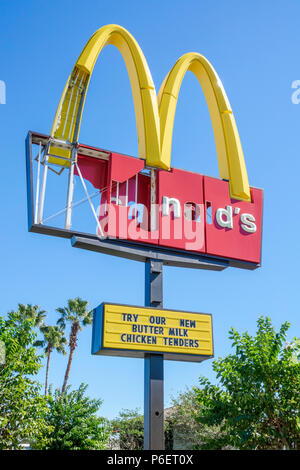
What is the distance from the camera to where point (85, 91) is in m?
13.1

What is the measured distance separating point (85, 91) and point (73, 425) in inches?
718

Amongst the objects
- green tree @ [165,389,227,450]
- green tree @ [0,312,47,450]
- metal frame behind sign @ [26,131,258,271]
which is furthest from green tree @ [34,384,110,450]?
metal frame behind sign @ [26,131,258,271]

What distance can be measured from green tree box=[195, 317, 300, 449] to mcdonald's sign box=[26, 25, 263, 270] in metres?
3.68

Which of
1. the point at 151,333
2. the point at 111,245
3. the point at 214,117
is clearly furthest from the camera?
the point at 214,117

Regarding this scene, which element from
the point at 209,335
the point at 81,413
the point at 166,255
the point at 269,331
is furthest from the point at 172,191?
the point at 81,413

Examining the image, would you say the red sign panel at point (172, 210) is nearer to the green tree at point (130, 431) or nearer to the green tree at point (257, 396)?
the green tree at point (257, 396)

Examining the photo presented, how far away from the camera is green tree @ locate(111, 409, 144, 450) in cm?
3547

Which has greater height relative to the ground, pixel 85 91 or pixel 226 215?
pixel 85 91

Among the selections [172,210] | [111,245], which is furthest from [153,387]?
[172,210]

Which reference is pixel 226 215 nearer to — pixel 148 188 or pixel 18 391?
pixel 148 188

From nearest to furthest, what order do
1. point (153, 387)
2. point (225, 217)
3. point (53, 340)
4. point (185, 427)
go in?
point (153, 387)
point (225, 217)
point (185, 427)
point (53, 340)

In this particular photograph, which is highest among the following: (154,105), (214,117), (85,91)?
(214,117)
